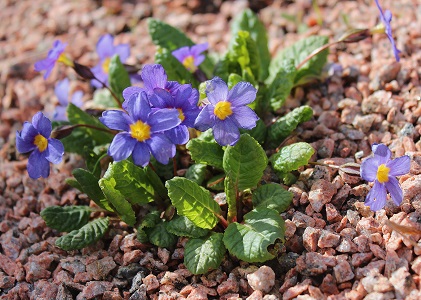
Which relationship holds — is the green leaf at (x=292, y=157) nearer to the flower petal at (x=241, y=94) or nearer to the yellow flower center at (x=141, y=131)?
the flower petal at (x=241, y=94)

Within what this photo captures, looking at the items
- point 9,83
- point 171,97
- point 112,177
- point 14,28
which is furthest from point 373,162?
point 14,28

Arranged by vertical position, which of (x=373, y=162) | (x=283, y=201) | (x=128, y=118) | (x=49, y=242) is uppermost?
(x=128, y=118)

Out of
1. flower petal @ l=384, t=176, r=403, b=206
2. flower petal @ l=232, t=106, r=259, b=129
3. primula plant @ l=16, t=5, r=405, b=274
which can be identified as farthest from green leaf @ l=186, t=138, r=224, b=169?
flower petal @ l=384, t=176, r=403, b=206

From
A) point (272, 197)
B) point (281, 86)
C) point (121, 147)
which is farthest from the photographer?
point (281, 86)

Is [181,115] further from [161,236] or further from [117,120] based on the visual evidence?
[161,236]

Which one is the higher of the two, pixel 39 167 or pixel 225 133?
pixel 225 133

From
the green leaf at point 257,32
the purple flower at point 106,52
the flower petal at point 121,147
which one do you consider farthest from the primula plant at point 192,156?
the purple flower at point 106,52

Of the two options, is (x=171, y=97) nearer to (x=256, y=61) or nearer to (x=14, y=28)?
(x=256, y=61)

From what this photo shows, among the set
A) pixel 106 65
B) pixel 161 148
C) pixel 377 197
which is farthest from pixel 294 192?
pixel 106 65
